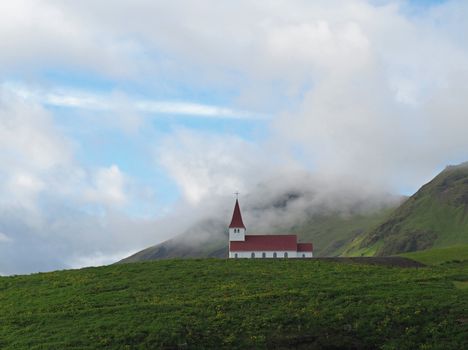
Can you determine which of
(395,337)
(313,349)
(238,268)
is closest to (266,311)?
(313,349)

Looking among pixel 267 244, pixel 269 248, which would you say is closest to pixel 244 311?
pixel 269 248

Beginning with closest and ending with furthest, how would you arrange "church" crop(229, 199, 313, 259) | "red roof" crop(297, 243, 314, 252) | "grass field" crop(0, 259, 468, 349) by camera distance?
"grass field" crop(0, 259, 468, 349) → "church" crop(229, 199, 313, 259) → "red roof" crop(297, 243, 314, 252)

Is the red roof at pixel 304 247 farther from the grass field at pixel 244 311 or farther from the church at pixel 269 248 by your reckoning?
the grass field at pixel 244 311

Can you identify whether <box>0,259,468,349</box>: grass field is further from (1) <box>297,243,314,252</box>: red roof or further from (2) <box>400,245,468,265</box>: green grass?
(1) <box>297,243,314,252</box>: red roof

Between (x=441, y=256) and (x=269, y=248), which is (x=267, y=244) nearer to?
(x=269, y=248)

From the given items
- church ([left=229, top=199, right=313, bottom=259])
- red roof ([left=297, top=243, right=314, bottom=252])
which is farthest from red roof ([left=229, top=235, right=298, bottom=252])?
red roof ([left=297, top=243, right=314, bottom=252])

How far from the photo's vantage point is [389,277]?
61562 mm

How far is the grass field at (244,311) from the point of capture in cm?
4300

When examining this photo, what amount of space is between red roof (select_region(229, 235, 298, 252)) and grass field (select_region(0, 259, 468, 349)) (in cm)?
5393

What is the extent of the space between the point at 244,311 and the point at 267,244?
73712 millimetres

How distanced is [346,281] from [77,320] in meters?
24.9

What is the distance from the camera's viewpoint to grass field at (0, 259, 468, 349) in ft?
141

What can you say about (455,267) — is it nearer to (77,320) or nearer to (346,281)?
(346,281)

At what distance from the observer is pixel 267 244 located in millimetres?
121812
